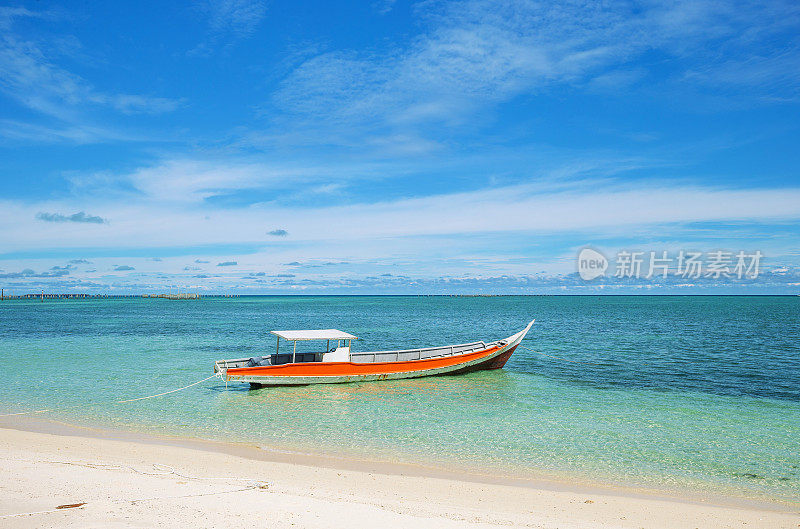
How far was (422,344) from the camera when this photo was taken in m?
Result: 43.0

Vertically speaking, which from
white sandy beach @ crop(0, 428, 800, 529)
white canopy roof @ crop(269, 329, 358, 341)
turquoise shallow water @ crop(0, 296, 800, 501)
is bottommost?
turquoise shallow water @ crop(0, 296, 800, 501)

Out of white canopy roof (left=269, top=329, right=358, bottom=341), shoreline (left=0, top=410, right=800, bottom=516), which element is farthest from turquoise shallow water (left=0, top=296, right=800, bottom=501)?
white canopy roof (left=269, top=329, right=358, bottom=341)

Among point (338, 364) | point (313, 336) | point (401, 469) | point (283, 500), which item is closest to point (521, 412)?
point (401, 469)

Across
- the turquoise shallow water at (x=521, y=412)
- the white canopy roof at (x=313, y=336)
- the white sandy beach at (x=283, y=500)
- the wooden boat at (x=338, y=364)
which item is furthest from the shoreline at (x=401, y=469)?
the white canopy roof at (x=313, y=336)

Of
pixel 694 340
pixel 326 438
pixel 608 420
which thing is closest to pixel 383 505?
pixel 326 438

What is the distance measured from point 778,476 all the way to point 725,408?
26.1 feet

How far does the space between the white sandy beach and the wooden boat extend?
373 inches

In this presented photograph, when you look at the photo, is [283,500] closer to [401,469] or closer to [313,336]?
[401,469]

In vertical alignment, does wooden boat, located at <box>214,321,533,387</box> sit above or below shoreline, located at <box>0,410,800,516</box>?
above

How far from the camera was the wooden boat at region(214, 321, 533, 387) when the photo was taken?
73.9ft

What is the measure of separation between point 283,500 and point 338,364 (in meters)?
14.8

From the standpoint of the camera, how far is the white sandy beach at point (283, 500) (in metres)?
8.01

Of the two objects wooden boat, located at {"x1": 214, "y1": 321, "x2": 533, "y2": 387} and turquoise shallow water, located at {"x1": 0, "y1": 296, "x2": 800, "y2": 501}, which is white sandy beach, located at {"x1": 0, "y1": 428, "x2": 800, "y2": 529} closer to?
turquoise shallow water, located at {"x1": 0, "y1": 296, "x2": 800, "y2": 501}

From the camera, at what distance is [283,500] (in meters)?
9.04
